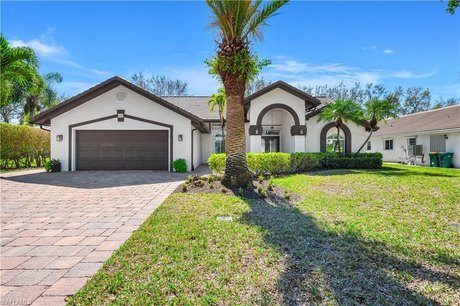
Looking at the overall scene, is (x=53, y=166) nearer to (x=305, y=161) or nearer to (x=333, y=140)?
(x=305, y=161)

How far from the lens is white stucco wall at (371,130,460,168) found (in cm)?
2019

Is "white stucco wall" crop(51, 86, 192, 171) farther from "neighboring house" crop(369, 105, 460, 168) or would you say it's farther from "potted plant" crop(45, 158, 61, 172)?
"neighboring house" crop(369, 105, 460, 168)

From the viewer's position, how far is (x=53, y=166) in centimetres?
1597

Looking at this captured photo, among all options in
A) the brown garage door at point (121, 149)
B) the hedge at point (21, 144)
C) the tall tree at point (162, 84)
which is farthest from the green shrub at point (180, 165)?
the tall tree at point (162, 84)

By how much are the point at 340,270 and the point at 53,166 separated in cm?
1708

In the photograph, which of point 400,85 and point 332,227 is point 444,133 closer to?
point 332,227

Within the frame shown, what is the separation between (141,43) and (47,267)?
1527 cm

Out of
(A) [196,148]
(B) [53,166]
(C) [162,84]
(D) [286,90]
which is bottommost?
(B) [53,166]

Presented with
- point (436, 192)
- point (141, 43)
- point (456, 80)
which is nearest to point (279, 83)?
point (141, 43)

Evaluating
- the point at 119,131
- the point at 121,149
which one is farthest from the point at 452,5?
the point at 121,149

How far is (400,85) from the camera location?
159 ft

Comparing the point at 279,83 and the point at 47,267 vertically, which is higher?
the point at 279,83

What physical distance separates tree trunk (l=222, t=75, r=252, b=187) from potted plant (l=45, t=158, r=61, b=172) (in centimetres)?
1194

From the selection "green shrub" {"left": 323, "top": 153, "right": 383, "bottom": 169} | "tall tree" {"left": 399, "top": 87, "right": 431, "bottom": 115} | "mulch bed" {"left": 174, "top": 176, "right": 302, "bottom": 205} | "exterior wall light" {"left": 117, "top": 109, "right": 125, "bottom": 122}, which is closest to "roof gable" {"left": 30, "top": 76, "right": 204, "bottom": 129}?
"exterior wall light" {"left": 117, "top": 109, "right": 125, "bottom": 122}
